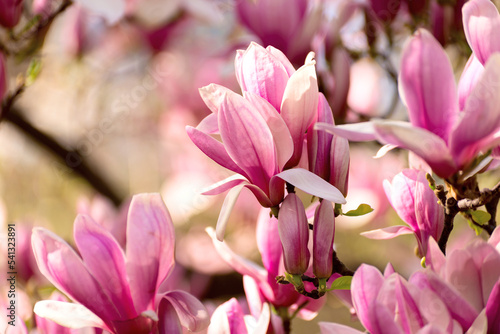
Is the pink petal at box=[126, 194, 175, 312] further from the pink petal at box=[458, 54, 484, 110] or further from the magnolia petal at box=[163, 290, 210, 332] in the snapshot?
the pink petal at box=[458, 54, 484, 110]

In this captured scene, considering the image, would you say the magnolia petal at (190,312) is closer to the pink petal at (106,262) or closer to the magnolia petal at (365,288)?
the pink petal at (106,262)

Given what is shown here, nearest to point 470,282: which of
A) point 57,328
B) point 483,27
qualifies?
point 483,27

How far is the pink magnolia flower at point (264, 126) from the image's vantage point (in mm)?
558

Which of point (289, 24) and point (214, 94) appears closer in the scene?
point (214, 94)

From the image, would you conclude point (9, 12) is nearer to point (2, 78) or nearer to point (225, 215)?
point (2, 78)

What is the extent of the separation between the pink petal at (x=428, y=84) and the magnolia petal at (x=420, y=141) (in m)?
0.02

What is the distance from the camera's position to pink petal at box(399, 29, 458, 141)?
52 cm

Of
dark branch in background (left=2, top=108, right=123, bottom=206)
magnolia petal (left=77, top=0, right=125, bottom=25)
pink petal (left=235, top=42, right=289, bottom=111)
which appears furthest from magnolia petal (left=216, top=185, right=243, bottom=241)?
dark branch in background (left=2, top=108, right=123, bottom=206)

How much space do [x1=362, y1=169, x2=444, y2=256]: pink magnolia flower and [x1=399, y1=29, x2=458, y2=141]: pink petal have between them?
0.08 metres

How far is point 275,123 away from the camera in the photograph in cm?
57

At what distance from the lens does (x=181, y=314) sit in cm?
61

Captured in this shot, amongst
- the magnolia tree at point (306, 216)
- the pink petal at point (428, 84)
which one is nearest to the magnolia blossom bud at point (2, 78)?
the magnolia tree at point (306, 216)

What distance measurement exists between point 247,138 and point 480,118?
21 centimetres

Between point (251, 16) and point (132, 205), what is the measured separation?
635 millimetres
